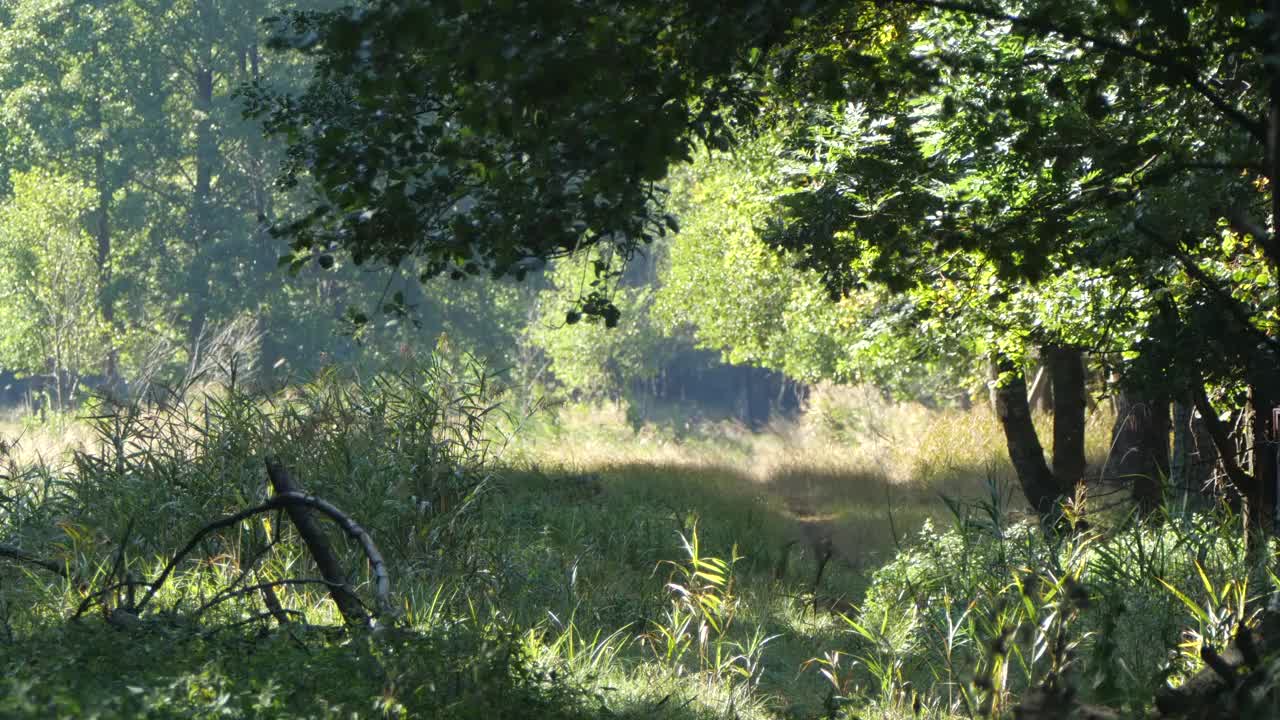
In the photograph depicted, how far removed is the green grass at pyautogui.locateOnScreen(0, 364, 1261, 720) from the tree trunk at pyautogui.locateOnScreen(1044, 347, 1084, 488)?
6.75 feet

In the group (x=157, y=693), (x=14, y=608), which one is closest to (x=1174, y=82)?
(x=157, y=693)

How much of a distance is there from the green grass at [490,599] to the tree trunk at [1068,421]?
2059 millimetres

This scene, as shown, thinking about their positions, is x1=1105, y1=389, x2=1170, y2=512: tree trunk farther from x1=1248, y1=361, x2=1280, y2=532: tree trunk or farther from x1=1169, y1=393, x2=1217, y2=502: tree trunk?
x1=1248, y1=361, x2=1280, y2=532: tree trunk

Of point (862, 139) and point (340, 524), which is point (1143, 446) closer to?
point (862, 139)

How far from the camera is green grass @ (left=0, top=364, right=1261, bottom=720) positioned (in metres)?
3.51

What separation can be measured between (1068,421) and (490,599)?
22.4ft

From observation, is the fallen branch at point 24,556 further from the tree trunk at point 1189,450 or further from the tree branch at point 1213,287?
the tree trunk at point 1189,450

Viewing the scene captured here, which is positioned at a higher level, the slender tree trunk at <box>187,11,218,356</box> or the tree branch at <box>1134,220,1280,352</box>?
the slender tree trunk at <box>187,11,218,356</box>

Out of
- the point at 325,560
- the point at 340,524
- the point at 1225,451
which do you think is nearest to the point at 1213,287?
the point at 340,524

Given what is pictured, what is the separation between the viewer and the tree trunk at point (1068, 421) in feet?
37.7

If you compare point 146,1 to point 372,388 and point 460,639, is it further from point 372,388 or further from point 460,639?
point 460,639

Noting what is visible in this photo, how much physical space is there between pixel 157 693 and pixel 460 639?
5.68 ft

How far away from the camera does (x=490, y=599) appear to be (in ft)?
23.4

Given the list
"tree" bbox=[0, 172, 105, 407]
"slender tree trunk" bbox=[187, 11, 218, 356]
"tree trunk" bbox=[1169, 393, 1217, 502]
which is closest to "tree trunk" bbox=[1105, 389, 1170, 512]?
"tree trunk" bbox=[1169, 393, 1217, 502]
